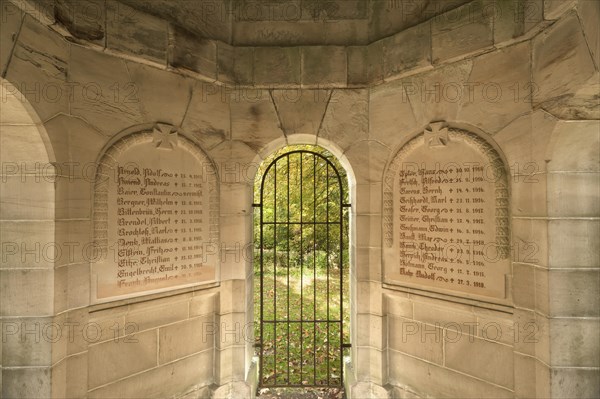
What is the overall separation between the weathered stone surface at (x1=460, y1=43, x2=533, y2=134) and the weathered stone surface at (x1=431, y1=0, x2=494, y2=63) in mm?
148

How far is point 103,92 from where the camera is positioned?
2766mm

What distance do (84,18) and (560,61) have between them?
383cm

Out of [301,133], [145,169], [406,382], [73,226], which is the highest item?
[301,133]

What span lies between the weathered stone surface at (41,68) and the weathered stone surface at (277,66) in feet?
5.77

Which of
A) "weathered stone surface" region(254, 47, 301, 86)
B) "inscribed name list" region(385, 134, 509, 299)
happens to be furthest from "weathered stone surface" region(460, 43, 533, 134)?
"weathered stone surface" region(254, 47, 301, 86)

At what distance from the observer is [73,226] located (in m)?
2.57

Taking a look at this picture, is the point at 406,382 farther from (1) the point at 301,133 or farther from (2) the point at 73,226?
(2) the point at 73,226

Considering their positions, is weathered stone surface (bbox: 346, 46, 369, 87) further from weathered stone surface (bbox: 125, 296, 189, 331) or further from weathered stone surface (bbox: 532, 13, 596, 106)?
weathered stone surface (bbox: 125, 296, 189, 331)

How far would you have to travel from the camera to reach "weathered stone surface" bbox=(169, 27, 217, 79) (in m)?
3.04

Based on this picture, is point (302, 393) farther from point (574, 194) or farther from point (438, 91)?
point (438, 91)

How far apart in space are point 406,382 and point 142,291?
113 inches

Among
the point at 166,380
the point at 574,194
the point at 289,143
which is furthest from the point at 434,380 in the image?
the point at 289,143

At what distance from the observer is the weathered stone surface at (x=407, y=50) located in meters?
3.02

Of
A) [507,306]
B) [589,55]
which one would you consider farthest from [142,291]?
[589,55]
